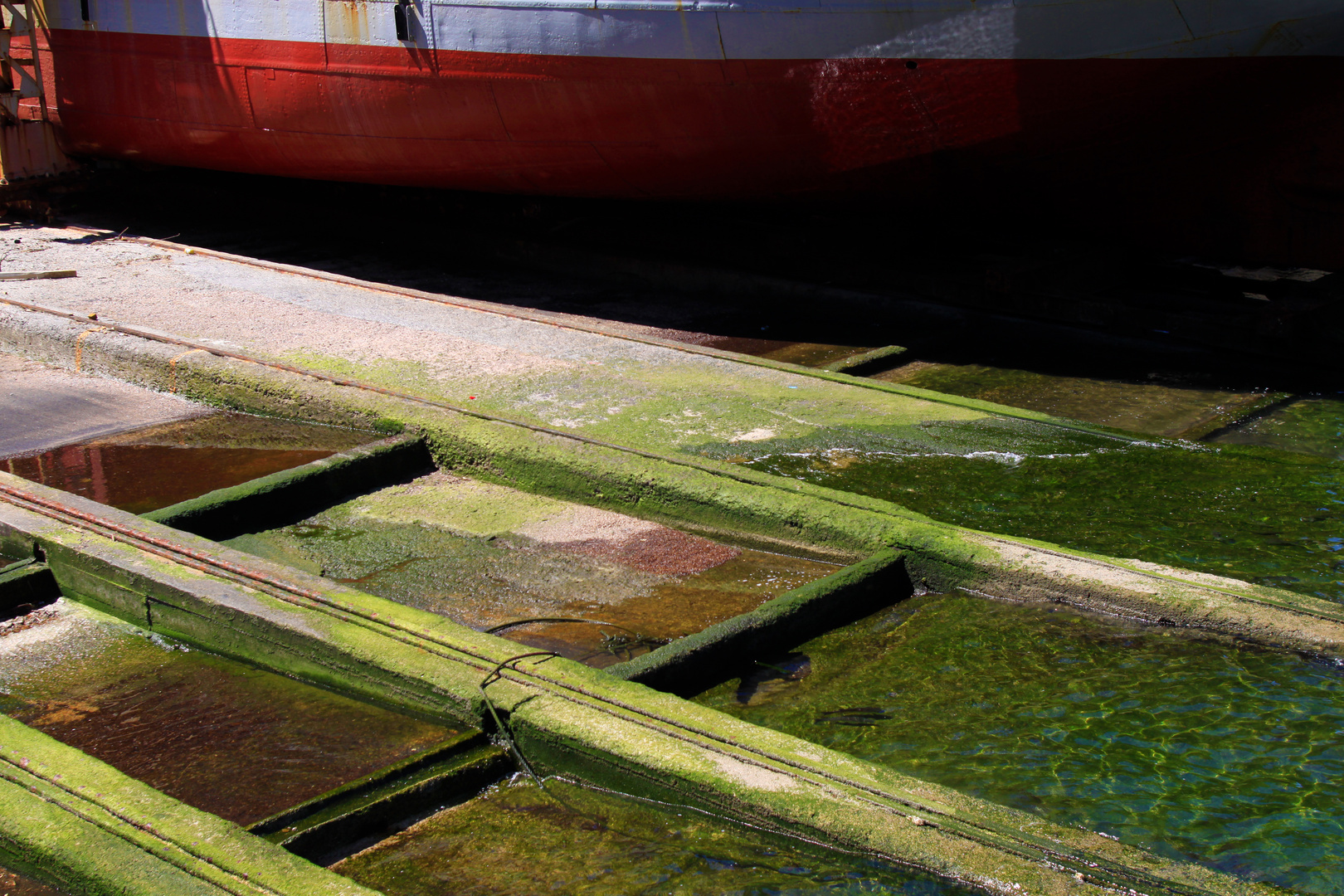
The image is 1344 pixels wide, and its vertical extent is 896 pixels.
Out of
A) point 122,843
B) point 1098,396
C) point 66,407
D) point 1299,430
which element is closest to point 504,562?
point 122,843

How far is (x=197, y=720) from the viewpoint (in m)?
3.06

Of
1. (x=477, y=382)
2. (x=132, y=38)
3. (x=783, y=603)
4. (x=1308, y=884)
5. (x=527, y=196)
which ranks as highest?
(x=132, y=38)

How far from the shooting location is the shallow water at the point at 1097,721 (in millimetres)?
2553

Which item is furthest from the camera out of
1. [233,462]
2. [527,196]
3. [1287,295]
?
[527,196]

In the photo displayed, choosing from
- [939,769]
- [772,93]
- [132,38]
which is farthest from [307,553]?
[132,38]

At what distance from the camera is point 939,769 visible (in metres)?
2.77

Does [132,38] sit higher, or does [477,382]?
[132,38]

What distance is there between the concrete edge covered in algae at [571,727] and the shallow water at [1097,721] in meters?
0.25

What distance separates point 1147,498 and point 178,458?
3661 mm

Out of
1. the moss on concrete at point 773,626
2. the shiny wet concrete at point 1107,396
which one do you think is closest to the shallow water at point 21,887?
the moss on concrete at point 773,626

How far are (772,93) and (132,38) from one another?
4756 mm

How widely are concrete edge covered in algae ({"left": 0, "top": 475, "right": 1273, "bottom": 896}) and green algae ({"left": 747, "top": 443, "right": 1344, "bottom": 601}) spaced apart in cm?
161

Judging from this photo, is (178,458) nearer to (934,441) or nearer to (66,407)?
(66,407)

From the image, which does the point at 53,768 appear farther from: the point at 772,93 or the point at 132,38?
the point at 132,38
